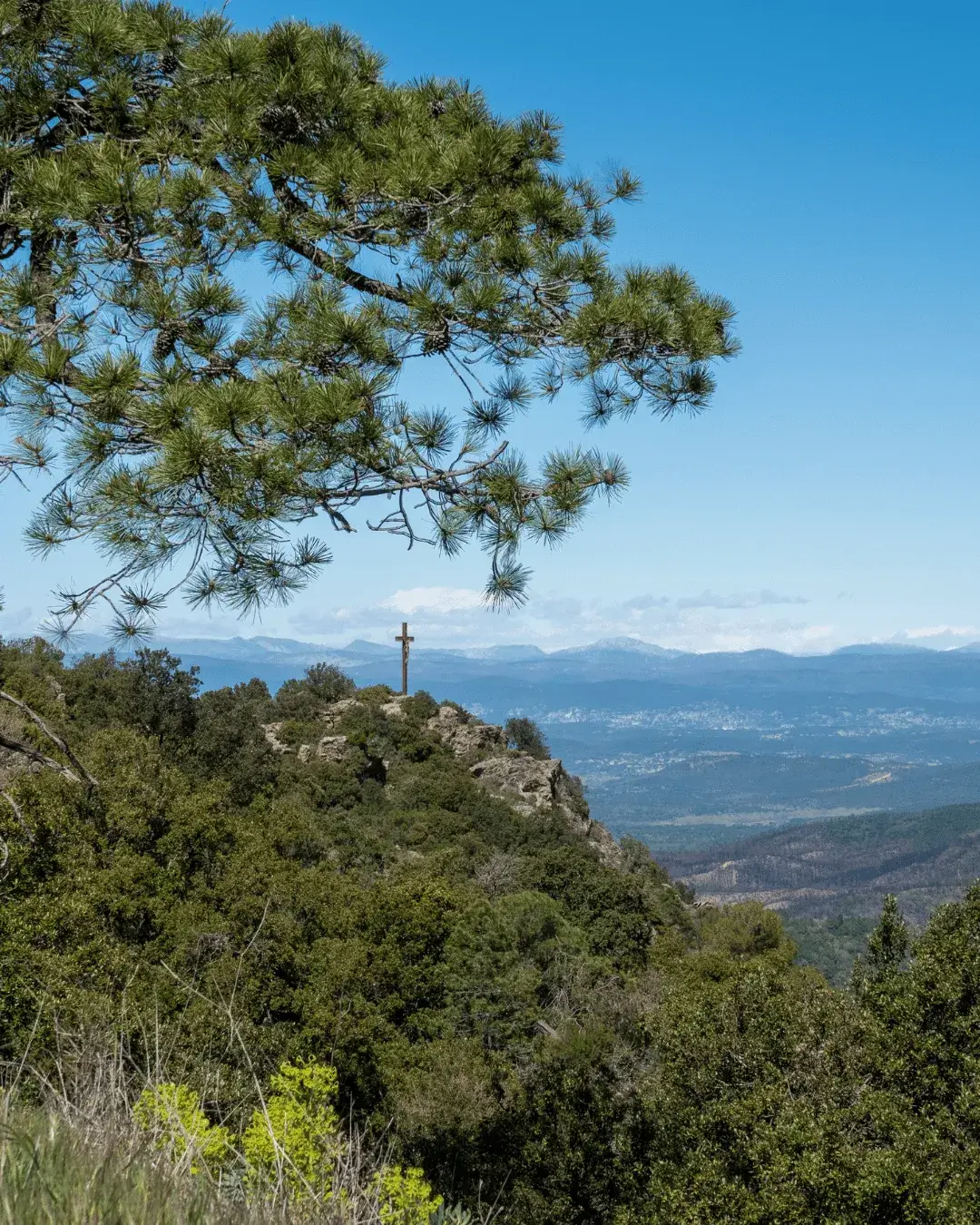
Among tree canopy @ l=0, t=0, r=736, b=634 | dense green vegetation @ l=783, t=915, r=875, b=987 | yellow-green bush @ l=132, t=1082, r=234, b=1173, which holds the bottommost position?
dense green vegetation @ l=783, t=915, r=875, b=987

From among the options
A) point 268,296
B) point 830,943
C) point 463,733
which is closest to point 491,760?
point 463,733

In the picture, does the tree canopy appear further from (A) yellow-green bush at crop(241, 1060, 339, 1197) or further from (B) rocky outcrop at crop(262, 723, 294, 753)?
(B) rocky outcrop at crop(262, 723, 294, 753)

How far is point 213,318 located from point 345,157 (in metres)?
1.22

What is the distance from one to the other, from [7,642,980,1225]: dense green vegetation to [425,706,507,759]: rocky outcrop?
1408cm

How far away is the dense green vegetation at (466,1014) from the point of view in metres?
9.82

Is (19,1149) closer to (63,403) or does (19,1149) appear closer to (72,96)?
(63,403)

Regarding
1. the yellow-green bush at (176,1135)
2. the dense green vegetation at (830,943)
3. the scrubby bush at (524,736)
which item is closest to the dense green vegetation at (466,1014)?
the yellow-green bush at (176,1135)

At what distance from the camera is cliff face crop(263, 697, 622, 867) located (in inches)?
1383

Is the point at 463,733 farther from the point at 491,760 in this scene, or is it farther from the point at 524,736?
the point at 524,736

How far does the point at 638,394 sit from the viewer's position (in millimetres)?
5648

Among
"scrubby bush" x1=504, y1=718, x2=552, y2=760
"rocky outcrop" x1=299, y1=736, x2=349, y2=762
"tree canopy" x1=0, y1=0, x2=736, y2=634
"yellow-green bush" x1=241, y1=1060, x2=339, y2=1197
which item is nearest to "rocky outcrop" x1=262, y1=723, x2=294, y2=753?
"rocky outcrop" x1=299, y1=736, x2=349, y2=762

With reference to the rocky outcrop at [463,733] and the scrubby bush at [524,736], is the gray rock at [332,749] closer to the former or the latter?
the rocky outcrop at [463,733]

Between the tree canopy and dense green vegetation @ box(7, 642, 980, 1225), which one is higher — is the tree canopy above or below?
above

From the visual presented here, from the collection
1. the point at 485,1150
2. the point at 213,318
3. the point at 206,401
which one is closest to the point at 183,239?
the point at 213,318
